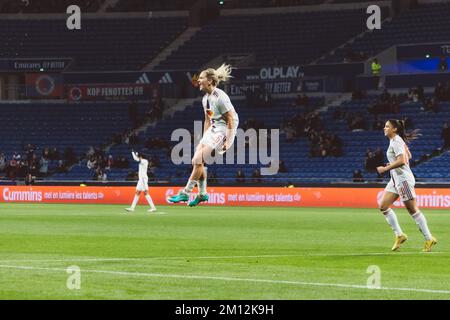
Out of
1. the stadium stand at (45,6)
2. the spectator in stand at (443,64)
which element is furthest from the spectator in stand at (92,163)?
the spectator in stand at (443,64)

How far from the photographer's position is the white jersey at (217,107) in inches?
690

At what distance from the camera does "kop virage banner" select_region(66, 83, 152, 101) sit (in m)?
62.8

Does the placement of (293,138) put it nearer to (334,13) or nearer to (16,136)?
(334,13)

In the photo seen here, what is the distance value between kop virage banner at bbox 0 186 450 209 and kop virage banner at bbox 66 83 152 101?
41.4 ft

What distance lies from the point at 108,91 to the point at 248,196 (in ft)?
60.1

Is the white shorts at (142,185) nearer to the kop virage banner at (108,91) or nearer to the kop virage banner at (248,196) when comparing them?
the kop virage banner at (248,196)

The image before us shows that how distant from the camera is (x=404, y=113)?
172 ft

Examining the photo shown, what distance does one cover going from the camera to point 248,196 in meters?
48.7

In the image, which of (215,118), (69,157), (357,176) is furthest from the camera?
(69,157)

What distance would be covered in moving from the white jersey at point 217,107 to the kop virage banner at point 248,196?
26.8 meters

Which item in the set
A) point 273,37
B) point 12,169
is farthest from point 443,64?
point 12,169

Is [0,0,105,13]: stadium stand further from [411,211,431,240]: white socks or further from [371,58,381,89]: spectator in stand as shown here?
[411,211,431,240]: white socks

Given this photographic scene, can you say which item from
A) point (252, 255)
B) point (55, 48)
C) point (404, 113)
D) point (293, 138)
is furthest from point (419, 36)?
point (252, 255)

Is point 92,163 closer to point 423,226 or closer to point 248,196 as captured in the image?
point 248,196
